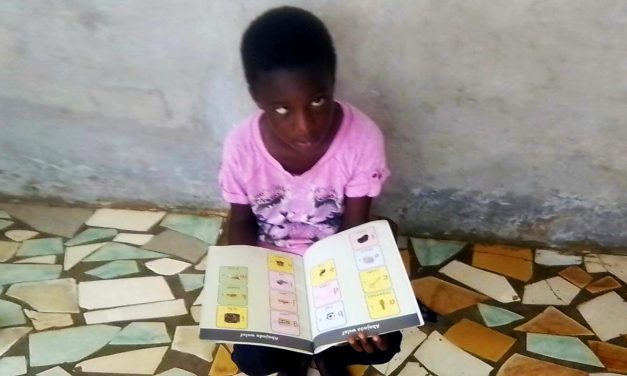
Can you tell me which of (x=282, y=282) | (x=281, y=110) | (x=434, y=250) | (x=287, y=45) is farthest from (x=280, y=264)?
(x=434, y=250)

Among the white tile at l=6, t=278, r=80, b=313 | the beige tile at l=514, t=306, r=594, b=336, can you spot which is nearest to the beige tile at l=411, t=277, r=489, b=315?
the beige tile at l=514, t=306, r=594, b=336

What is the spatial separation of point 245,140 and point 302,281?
11.2 inches

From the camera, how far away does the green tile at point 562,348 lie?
1.38 m

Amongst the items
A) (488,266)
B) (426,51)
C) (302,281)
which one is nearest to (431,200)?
(488,266)

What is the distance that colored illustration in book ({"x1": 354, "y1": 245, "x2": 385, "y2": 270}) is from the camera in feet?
3.77

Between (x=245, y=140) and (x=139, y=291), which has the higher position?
(x=245, y=140)

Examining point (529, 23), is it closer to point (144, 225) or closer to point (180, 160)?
point (180, 160)

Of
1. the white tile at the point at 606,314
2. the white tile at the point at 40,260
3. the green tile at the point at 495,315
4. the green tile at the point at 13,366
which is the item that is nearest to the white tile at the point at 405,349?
the green tile at the point at 495,315

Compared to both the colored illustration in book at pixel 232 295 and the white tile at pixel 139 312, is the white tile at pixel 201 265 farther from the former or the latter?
the colored illustration in book at pixel 232 295

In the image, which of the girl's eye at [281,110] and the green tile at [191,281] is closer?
the girl's eye at [281,110]

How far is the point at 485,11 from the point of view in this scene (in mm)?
1350

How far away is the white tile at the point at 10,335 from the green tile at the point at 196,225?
1.42 ft

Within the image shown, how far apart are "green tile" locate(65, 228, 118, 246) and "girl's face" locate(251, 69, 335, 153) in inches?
30.1

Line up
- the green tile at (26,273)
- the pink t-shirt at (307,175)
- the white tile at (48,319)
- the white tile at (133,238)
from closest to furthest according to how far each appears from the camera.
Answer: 1. the pink t-shirt at (307,175)
2. the white tile at (48,319)
3. the green tile at (26,273)
4. the white tile at (133,238)
